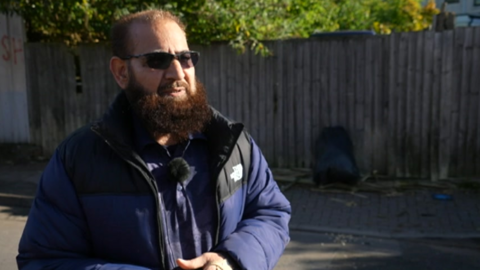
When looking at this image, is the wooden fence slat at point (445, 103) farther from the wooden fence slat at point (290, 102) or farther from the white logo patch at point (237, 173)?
the white logo patch at point (237, 173)

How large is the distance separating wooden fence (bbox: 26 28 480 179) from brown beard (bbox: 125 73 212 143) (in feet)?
21.8

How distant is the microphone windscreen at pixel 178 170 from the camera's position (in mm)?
1998

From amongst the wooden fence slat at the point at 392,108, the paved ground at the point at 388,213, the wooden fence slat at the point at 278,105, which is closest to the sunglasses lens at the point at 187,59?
the paved ground at the point at 388,213

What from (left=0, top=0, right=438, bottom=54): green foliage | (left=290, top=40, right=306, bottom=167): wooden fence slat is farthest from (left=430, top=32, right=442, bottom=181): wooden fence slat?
(left=0, top=0, right=438, bottom=54): green foliage

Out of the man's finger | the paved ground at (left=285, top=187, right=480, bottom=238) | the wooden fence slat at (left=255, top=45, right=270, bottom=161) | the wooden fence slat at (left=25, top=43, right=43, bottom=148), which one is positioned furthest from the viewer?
the wooden fence slat at (left=25, top=43, right=43, bottom=148)

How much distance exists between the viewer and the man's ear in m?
2.09

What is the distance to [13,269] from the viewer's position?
17.5 ft

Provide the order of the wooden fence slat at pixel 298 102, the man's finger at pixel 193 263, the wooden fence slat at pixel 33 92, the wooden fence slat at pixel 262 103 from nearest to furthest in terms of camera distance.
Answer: the man's finger at pixel 193 263
the wooden fence slat at pixel 298 102
the wooden fence slat at pixel 262 103
the wooden fence slat at pixel 33 92

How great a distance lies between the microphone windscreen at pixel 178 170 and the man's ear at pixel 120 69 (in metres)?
0.37

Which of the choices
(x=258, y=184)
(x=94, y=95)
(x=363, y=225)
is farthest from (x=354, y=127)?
(x=258, y=184)

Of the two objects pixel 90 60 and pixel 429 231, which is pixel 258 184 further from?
pixel 90 60

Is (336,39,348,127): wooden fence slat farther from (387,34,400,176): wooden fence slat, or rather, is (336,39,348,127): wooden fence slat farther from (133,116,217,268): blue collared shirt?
(133,116,217,268): blue collared shirt

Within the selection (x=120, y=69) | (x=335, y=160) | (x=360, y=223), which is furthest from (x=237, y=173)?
(x=335, y=160)

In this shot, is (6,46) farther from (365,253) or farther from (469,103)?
(469,103)
